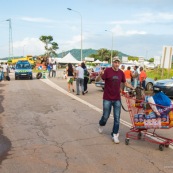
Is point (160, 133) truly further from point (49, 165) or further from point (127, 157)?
point (49, 165)

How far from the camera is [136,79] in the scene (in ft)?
68.9

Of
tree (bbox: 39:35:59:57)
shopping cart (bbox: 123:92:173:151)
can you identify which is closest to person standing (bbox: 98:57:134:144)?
shopping cart (bbox: 123:92:173:151)

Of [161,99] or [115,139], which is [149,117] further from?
[115,139]

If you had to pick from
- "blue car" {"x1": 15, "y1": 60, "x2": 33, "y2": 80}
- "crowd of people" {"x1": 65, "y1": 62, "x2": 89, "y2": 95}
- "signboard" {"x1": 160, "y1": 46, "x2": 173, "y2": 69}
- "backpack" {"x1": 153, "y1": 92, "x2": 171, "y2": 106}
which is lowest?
"blue car" {"x1": 15, "y1": 60, "x2": 33, "y2": 80}

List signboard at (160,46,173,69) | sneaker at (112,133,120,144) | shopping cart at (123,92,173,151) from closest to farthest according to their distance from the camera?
shopping cart at (123,92,173,151)
sneaker at (112,133,120,144)
signboard at (160,46,173,69)

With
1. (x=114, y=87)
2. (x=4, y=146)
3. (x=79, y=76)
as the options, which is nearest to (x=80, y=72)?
(x=79, y=76)

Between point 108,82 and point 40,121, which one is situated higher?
point 108,82

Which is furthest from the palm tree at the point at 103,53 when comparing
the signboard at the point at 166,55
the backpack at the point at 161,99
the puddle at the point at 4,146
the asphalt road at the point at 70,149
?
the backpack at the point at 161,99

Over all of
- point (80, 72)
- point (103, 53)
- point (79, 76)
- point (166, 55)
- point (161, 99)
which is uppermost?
point (166, 55)

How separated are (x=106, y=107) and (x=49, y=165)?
2.24 metres

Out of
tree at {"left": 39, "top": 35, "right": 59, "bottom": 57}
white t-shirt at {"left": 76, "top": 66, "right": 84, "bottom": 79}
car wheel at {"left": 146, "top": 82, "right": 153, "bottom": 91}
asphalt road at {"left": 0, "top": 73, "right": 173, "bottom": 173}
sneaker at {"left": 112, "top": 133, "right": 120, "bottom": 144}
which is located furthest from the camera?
tree at {"left": 39, "top": 35, "right": 59, "bottom": 57}

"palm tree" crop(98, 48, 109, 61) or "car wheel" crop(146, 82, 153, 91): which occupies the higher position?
"palm tree" crop(98, 48, 109, 61)

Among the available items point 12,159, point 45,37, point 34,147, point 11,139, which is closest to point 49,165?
point 12,159

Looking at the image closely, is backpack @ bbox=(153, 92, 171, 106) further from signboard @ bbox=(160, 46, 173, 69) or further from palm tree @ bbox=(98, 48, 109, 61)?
palm tree @ bbox=(98, 48, 109, 61)
